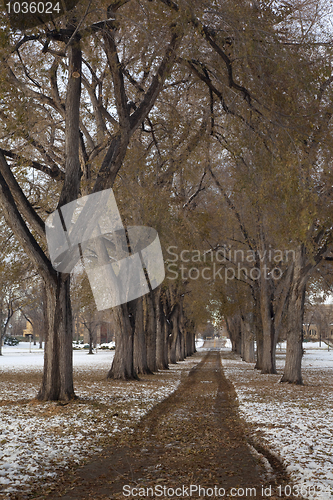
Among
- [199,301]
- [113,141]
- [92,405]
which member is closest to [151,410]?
[92,405]

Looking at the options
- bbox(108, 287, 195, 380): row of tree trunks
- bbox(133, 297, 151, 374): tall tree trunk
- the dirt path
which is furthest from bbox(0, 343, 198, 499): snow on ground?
bbox(133, 297, 151, 374): tall tree trunk

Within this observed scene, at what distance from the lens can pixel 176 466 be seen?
5.89 m

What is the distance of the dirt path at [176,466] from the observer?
493cm

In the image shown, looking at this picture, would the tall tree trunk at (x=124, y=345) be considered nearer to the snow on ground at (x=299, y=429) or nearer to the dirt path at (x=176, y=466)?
the snow on ground at (x=299, y=429)

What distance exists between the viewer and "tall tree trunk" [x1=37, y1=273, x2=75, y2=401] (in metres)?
10.2

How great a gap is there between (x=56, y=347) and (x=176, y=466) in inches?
202

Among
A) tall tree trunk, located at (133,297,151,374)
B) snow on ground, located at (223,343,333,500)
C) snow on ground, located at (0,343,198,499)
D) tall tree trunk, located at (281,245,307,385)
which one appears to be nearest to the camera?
snow on ground, located at (223,343,333,500)

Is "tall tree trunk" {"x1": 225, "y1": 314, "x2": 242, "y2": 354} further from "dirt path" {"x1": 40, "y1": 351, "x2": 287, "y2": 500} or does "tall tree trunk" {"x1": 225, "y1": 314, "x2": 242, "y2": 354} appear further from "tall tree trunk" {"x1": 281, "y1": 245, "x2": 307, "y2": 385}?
"dirt path" {"x1": 40, "y1": 351, "x2": 287, "y2": 500}

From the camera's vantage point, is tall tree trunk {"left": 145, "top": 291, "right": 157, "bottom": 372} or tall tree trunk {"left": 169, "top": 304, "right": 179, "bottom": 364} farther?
tall tree trunk {"left": 169, "top": 304, "right": 179, "bottom": 364}

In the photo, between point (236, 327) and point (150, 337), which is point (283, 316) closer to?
point (150, 337)

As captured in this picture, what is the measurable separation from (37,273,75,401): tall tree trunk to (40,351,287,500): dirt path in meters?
2.26

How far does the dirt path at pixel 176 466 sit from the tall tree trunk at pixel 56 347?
2256 millimetres

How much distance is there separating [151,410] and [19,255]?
8.44 meters

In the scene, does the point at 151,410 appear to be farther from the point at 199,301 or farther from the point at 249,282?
the point at 199,301
